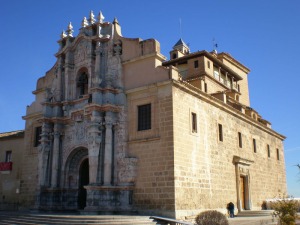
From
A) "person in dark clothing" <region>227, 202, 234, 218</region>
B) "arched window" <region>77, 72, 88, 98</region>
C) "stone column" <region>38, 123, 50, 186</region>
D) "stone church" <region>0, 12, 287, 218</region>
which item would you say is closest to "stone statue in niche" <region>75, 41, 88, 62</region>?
"stone church" <region>0, 12, 287, 218</region>

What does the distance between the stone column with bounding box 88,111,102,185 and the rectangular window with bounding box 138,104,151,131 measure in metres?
2.19

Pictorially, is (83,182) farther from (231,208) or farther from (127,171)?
(231,208)

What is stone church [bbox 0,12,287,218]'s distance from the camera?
1675 centimetres

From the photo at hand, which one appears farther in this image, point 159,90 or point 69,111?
point 69,111

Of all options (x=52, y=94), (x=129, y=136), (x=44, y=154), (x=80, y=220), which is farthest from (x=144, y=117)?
(x=52, y=94)

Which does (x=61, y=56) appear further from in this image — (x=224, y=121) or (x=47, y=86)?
(x=224, y=121)

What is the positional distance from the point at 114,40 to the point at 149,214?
9879 millimetres

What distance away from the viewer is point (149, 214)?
16109 mm

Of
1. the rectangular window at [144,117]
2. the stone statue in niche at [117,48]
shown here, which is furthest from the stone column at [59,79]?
the rectangular window at [144,117]

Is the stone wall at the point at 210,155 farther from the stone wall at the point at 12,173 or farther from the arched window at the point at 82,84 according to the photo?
the stone wall at the point at 12,173

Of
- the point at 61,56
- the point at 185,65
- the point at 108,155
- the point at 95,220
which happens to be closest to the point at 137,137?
the point at 108,155

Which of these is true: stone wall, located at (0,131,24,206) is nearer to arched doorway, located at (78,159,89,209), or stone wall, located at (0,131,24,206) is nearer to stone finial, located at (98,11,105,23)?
arched doorway, located at (78,159,89,209)

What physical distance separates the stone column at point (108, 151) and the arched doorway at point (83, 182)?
10.0 feet

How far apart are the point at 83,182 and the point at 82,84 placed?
5938 millimetres
